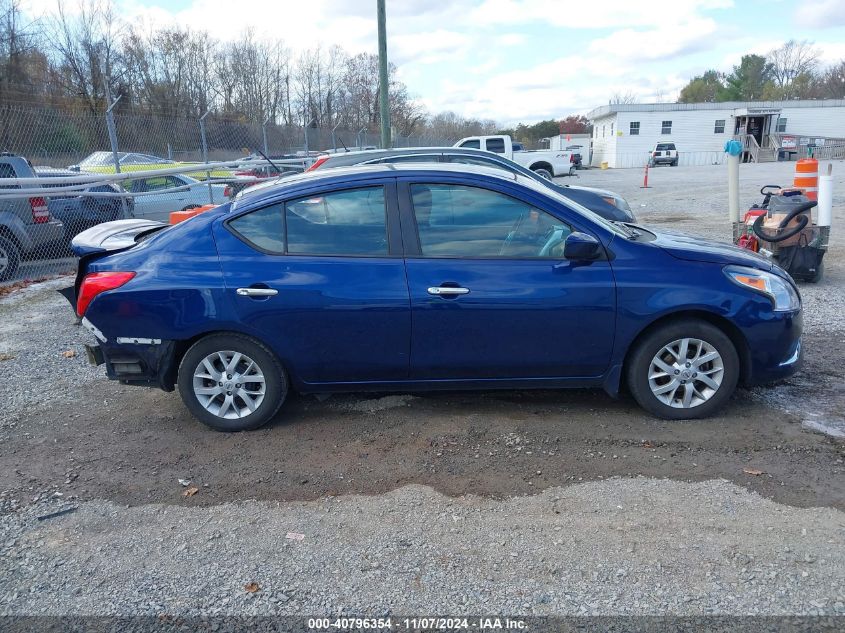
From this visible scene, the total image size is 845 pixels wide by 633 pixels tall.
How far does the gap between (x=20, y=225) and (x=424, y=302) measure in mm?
8165

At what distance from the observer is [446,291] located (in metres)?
4.14

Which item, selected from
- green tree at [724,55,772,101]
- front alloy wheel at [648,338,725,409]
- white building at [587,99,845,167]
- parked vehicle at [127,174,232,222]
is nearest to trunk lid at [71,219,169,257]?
front alloy wheel at [648,338,725,409]

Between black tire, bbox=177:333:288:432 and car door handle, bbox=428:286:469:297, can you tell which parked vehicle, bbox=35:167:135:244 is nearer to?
black tire, bbox=177:333:288:432

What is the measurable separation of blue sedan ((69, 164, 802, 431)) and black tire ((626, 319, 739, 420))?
0.01m

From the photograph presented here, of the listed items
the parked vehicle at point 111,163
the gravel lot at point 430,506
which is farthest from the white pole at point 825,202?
the parked vehicle at point 111,163

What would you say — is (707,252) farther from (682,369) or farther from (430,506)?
(430,506)

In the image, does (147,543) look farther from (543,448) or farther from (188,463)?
(543,448)

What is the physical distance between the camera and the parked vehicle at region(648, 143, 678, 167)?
49.8 meters

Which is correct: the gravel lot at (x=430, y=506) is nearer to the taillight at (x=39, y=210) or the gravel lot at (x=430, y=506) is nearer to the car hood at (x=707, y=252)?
the car hood at (x=707, y=252)

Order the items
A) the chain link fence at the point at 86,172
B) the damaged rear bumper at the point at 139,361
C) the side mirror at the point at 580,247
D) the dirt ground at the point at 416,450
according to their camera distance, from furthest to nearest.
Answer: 1. the chain link fence at the point at 86,172
2. the damaged rear bumper at the point at 139,361
3. the side mirror at the point at 580,247
4. the dirt ground at the point at 416,450

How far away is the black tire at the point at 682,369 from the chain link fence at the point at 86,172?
7722 mm

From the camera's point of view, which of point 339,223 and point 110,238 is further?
point 110,238

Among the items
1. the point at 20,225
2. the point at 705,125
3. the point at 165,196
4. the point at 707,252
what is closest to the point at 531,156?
the point at 165,196

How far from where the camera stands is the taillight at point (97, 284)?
428cm
